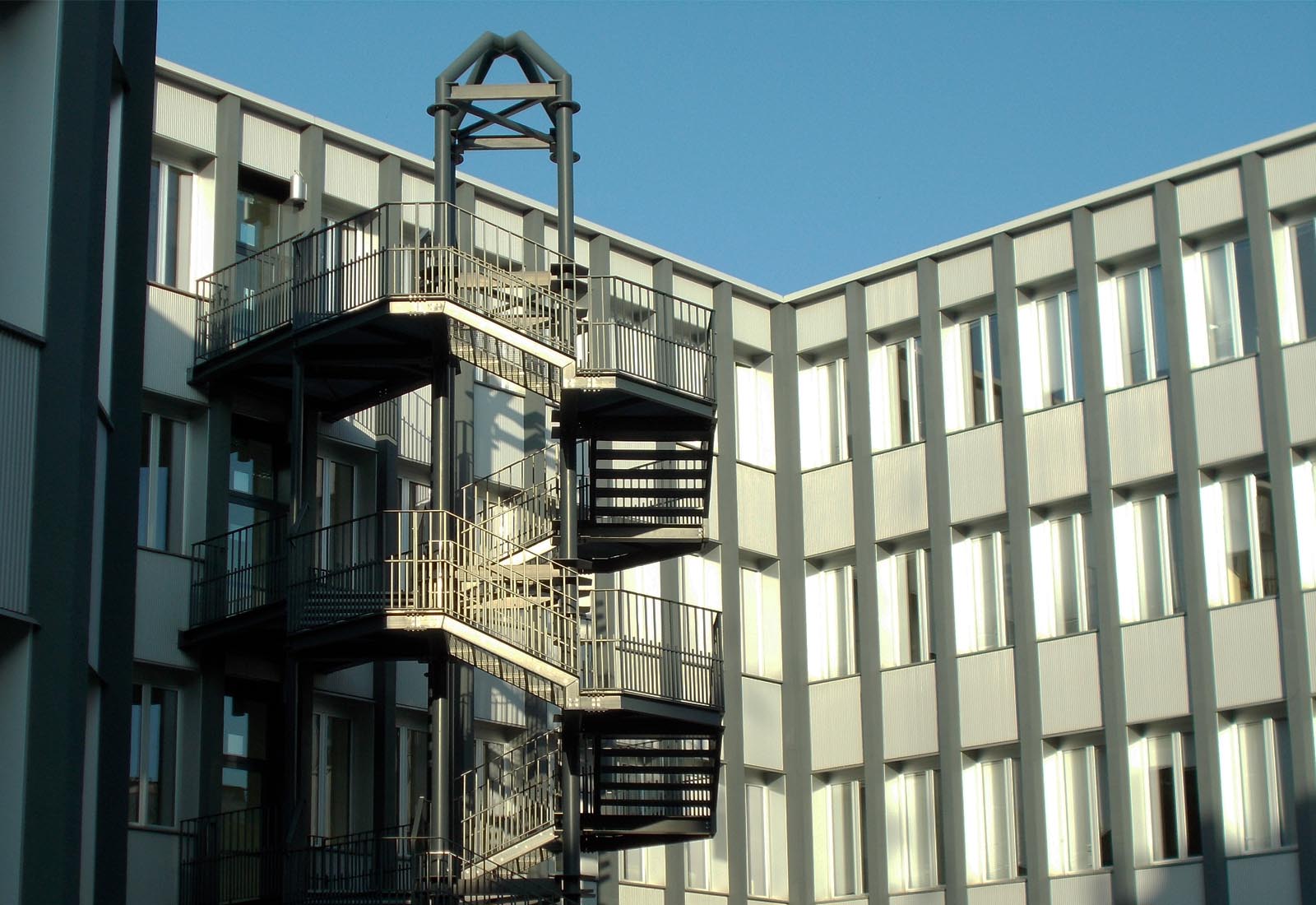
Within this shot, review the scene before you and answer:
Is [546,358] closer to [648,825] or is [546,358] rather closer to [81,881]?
[648,825]

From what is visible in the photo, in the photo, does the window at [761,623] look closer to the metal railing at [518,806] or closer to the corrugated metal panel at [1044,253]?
the corrugated metal panel at [1044,253]

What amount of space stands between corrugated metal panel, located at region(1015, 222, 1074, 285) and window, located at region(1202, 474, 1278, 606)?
478 centimetres

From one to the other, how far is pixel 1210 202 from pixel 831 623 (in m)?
9.87

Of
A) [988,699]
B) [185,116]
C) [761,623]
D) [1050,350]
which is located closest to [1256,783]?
[988,699]

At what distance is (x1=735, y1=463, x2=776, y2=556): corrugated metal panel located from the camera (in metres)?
36.2

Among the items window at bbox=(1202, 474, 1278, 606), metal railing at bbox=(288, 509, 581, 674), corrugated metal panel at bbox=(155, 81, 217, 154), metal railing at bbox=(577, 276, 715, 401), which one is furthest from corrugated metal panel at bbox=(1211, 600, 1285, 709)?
corrugated metal panel at bbox=(155, 81, 217, 154)

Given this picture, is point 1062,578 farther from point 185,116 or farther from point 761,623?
point 185,116

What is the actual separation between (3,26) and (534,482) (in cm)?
1580

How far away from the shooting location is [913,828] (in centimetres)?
3434

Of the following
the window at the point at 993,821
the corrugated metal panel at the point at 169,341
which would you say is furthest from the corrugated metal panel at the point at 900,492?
the corrugated metal panel at the point at 169,341

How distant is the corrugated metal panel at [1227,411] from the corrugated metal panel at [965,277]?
467cm

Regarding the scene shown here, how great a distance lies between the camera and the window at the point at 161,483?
2709 centimetres

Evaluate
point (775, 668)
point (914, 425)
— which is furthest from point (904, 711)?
point (914, 425)

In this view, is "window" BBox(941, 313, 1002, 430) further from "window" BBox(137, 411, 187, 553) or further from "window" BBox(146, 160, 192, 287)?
"window" BBox(137, 411, 187, 553)
